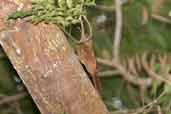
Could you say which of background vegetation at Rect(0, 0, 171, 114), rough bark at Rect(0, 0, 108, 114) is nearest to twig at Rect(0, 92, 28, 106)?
background vegetation at Rect(0, 0, 171, 114)

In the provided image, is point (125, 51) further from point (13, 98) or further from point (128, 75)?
point (13, 98)

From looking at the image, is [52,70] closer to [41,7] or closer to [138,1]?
[41,7]

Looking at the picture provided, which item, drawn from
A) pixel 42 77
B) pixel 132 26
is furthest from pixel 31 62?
pixel 132 26

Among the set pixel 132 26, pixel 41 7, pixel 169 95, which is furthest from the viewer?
pixel 132 26

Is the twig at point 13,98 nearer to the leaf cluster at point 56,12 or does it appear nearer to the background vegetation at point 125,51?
the background vegetation at point 125,51

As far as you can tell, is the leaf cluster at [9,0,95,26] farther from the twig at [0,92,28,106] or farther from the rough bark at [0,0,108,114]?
the twig at [0,92,28,106]

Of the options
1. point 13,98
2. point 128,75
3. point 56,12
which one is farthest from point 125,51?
point 56,12

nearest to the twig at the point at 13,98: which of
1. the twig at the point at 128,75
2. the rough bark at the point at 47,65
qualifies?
the twig at the point at 128,75

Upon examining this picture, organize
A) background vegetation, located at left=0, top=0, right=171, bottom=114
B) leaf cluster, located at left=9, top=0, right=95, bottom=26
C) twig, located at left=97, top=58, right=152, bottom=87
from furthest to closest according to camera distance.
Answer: background vegetation, located at left=0, top=0, right=171, bottom=114
twig, located at left=97, top=58, right=152, bottom=87
leaf cluster, located at left=9, top=0, right=95, bottom=26
